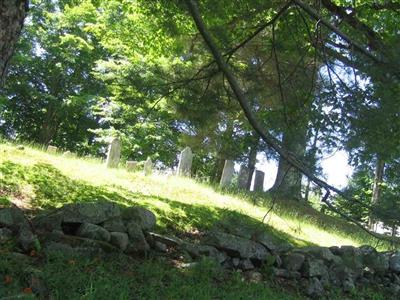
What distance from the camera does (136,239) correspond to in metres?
5.60

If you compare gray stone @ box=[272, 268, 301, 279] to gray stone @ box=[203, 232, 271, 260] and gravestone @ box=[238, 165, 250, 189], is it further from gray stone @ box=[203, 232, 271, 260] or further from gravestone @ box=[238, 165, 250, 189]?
gravestone @ box=[238, 165, 250, 189]

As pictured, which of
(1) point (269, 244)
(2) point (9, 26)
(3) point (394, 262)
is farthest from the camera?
(3) point (394, 262)

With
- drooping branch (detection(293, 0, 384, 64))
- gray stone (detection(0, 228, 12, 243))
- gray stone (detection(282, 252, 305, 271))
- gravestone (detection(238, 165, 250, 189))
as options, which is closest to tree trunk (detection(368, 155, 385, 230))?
gray stone (detection(282, 252, 305, 271))

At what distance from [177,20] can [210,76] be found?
101 inches

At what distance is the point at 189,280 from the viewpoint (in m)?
4.96

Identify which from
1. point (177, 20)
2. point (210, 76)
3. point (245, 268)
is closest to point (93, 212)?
point (245, 268)

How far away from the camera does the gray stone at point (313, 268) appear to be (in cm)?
634

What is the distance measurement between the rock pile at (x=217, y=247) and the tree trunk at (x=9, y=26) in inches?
72.6

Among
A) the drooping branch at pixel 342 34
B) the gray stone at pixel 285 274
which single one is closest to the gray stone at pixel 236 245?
the gray stone at pixel 285 274

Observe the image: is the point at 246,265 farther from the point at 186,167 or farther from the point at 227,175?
the point at 186,167

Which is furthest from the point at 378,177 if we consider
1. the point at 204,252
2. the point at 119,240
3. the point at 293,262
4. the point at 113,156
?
the point at 119,240

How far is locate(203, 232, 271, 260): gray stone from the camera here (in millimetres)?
6129

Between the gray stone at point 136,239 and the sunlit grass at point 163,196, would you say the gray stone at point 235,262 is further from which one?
the gray stone at point 136,239

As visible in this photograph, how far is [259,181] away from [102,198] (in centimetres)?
802
